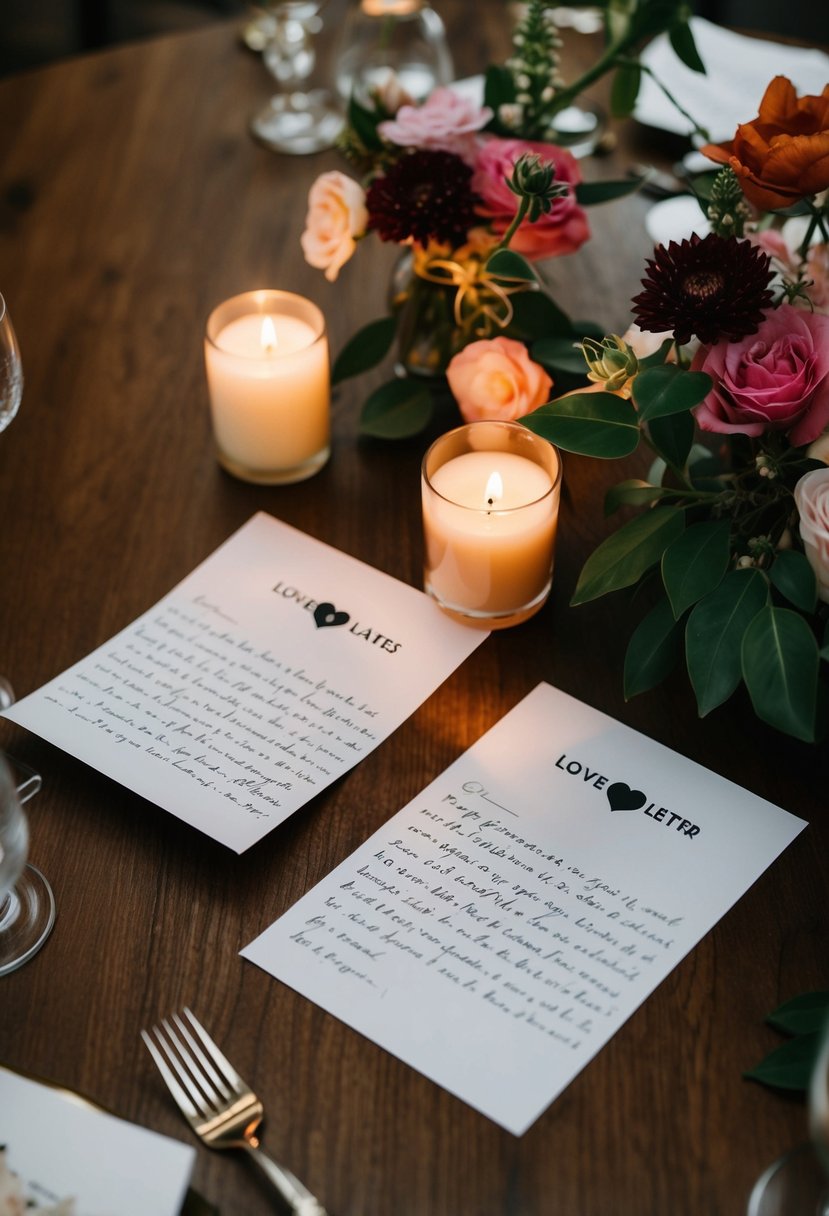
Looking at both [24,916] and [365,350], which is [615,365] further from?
[24,916]

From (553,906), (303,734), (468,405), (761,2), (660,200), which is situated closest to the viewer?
(553,906)

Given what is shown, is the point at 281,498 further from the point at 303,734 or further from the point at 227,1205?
the point at 227,1205

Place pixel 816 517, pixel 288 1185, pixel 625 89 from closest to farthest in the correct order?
pixel 288 1185 → pixel 816 517 → pixel 625 89

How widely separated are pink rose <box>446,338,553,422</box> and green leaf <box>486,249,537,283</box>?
0.08 meters

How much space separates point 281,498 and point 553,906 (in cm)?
47

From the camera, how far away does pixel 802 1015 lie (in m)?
0.71

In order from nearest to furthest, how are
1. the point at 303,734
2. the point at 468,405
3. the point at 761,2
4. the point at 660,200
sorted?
1. the point at 303,734
2. the point at 468,405
3. the point at 660,200
4. the point at 761,2

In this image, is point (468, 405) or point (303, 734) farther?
point (468, 405)

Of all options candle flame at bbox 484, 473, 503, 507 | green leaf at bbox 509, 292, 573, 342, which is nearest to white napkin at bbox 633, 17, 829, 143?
green leaf at bbox 509, 292, 573, 342

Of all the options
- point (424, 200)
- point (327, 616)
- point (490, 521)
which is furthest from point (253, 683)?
point (424, 200)

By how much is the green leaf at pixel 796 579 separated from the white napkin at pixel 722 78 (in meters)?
0.76

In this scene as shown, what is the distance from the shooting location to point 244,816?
829mm

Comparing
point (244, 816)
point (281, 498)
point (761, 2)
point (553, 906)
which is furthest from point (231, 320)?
point (761, 2)

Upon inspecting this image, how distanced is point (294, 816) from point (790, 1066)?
351 millimetres
